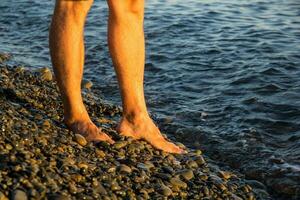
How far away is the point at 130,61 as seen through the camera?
3965mm

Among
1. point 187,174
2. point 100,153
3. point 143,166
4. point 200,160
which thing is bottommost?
point 200,160

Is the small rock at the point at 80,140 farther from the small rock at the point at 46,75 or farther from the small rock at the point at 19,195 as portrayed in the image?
the small rock at the point at 46,75

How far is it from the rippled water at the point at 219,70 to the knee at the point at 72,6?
2.05 meters

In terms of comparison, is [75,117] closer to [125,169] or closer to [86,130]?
[86,130]

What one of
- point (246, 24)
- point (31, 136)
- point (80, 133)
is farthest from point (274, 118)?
point (246, 24)

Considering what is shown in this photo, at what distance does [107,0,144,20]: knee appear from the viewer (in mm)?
3750

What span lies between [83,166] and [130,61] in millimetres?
982

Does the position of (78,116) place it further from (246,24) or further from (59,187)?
(246,24)

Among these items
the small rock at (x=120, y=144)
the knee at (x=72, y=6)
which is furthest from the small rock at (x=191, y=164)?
the knee at (x=72, y=6)

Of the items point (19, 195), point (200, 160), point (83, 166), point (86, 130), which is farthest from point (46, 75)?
point (19, 195)

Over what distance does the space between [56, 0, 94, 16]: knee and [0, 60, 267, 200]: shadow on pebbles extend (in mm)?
918

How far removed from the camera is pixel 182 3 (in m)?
10.9

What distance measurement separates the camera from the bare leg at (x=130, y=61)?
385 centimetres

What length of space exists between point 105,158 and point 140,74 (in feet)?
2.50
